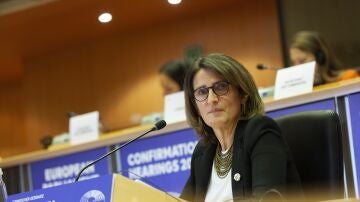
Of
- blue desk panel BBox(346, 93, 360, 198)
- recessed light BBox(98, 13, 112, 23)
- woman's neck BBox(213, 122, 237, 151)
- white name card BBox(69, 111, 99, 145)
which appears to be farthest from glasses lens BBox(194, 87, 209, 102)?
recessed light BBox(98, 13, 112, 23)

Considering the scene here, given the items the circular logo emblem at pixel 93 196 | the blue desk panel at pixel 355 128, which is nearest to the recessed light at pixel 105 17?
the blue desk panel at pixel 355 128

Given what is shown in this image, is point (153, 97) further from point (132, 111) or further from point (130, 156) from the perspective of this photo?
point (130, 156)

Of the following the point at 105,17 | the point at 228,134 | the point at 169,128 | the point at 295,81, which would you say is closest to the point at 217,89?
the point at 228,134

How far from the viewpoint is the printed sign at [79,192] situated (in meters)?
1.70

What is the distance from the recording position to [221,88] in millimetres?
2307

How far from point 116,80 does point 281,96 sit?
14.6 feet

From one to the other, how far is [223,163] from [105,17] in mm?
4731

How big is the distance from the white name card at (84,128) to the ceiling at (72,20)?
1.42 m

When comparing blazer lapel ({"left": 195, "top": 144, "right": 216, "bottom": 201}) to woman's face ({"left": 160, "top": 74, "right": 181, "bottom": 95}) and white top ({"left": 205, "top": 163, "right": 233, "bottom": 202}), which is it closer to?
white top ({"left": 205, "top": 163, "right": 233, "bottom": 202})

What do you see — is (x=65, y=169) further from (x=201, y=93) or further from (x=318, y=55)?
(x=201, y=93)

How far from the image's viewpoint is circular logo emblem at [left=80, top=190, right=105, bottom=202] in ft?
5.61

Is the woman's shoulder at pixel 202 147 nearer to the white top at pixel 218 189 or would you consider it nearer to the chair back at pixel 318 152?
the white top at pixel 218 189

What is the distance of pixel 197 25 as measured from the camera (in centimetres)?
733

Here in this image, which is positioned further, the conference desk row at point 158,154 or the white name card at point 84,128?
the white name card at point 84,128
